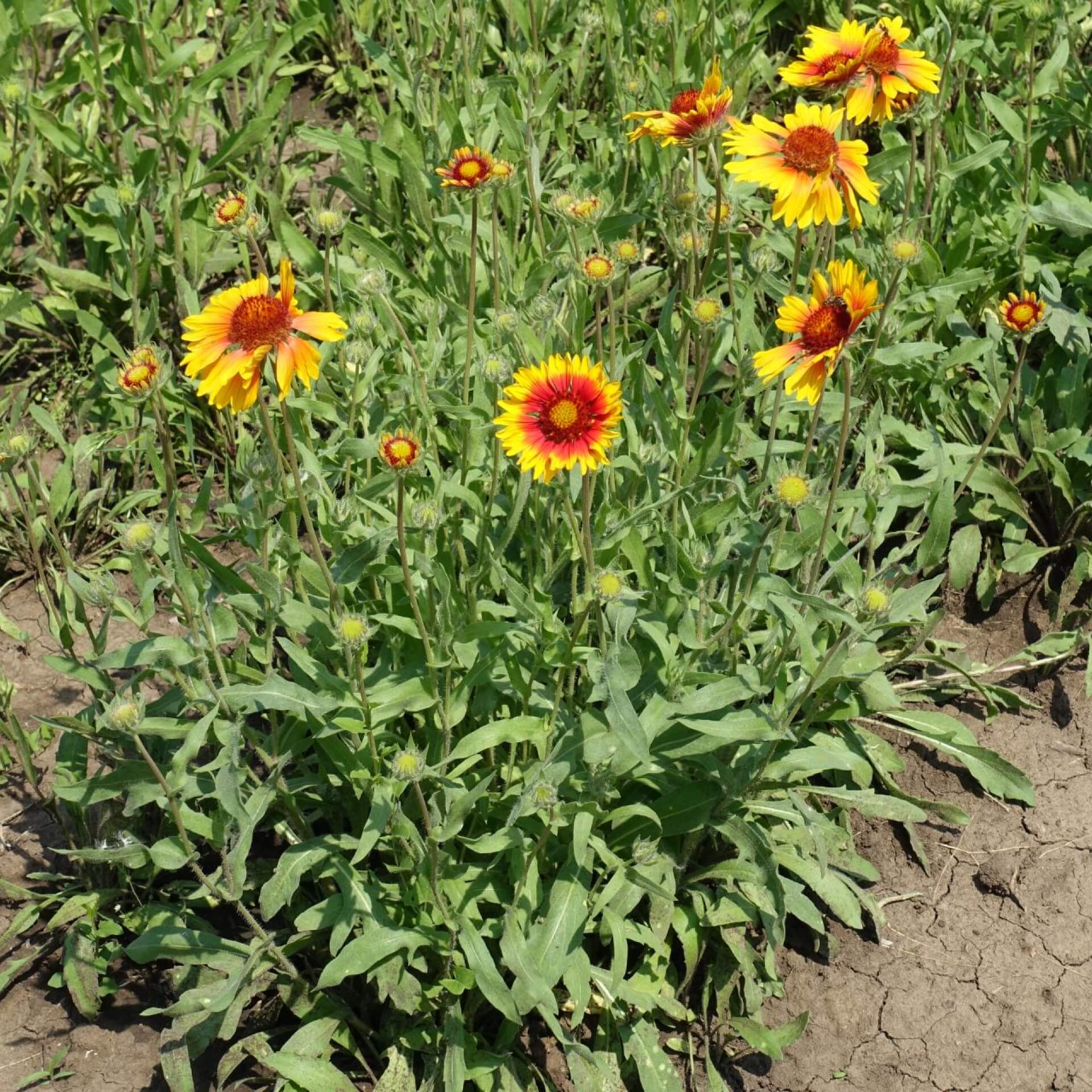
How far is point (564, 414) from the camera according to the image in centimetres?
240

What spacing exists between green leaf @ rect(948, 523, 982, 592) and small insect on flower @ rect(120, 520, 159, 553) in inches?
88.2

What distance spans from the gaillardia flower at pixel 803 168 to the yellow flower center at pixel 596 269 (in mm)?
314

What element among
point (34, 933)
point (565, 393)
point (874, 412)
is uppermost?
point (565, 393)

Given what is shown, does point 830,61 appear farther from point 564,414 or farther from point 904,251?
point 564,414

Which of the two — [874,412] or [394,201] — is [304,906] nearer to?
[874,412]

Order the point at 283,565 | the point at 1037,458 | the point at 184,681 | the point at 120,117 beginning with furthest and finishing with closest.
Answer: the point at 120,117, the point at 1037,458, the point at 283,565, the point at 184,681

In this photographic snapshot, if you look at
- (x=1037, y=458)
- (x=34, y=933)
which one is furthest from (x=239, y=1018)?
(x=1037, y=458)

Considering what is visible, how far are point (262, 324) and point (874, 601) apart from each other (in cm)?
128

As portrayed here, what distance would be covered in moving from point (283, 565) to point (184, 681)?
0.36 metres

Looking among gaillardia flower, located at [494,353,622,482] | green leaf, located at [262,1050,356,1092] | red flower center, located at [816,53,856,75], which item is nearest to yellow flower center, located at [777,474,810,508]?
gaillardia flower, located at [494,353,622,482]

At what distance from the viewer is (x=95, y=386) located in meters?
4.27

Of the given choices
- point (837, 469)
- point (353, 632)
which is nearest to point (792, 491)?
point (837, 469)

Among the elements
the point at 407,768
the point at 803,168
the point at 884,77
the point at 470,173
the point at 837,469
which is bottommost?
the point at 407,768

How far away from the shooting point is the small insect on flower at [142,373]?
2654mm
